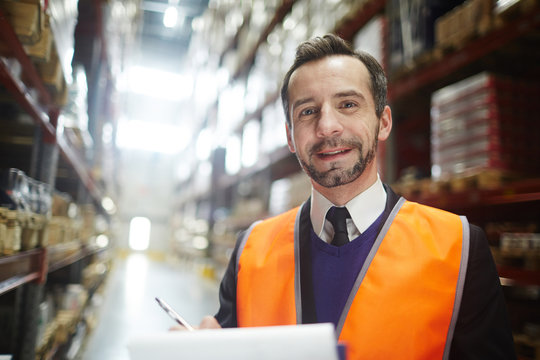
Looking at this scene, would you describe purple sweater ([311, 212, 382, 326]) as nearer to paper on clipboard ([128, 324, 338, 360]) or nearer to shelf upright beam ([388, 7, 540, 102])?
paper on clipboard ([128, 324, 338, 360])

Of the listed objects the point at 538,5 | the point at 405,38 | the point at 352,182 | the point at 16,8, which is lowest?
the point at 352,182

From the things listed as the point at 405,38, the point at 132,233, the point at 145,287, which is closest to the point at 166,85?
the point at 132,233

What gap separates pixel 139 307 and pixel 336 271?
6.75m

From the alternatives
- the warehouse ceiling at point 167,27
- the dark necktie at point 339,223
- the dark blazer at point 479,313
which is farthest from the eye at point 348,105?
the warehouse ceiling at point 167,27

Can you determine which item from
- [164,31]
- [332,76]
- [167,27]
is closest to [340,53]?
[332,76]

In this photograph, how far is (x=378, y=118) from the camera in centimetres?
153

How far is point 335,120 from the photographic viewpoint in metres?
1.42

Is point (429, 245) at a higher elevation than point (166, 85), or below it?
below

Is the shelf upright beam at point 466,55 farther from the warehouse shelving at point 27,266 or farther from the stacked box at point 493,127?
the warehouse shelving at point 27,266

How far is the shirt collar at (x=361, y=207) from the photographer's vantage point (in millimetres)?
1464

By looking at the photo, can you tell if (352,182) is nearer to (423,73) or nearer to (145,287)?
(423,73)

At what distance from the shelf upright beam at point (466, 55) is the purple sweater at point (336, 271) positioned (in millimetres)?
1690

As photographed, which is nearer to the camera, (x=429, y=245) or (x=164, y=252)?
(x=429, y=245)

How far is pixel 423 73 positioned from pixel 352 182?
6.80 feet
